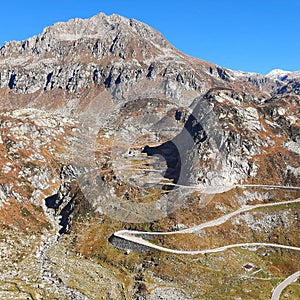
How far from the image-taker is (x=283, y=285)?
10906cm

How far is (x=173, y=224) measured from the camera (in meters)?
136

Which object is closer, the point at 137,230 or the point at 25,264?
the point at 25,264

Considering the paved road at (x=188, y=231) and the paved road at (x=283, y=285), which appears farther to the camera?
the paved road at (x=188, y=231)

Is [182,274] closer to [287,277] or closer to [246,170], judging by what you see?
[287,277]

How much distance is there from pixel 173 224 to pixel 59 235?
4599 cm

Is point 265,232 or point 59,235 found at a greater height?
point 265,232

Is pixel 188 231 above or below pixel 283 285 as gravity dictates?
above

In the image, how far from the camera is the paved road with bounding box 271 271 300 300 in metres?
104

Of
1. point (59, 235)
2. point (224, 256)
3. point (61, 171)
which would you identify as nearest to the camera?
point (224, 256)

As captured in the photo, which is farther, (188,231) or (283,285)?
(188,231)

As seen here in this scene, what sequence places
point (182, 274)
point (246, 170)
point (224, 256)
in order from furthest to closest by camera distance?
point (246, 170) < point (224, 256) < point (182, 274)

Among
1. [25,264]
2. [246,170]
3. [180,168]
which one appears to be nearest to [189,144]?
[180,168]

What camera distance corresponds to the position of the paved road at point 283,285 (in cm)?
10370

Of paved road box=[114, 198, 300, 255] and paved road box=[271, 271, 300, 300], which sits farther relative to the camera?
paved road box=[114, 198, 300, 255]
